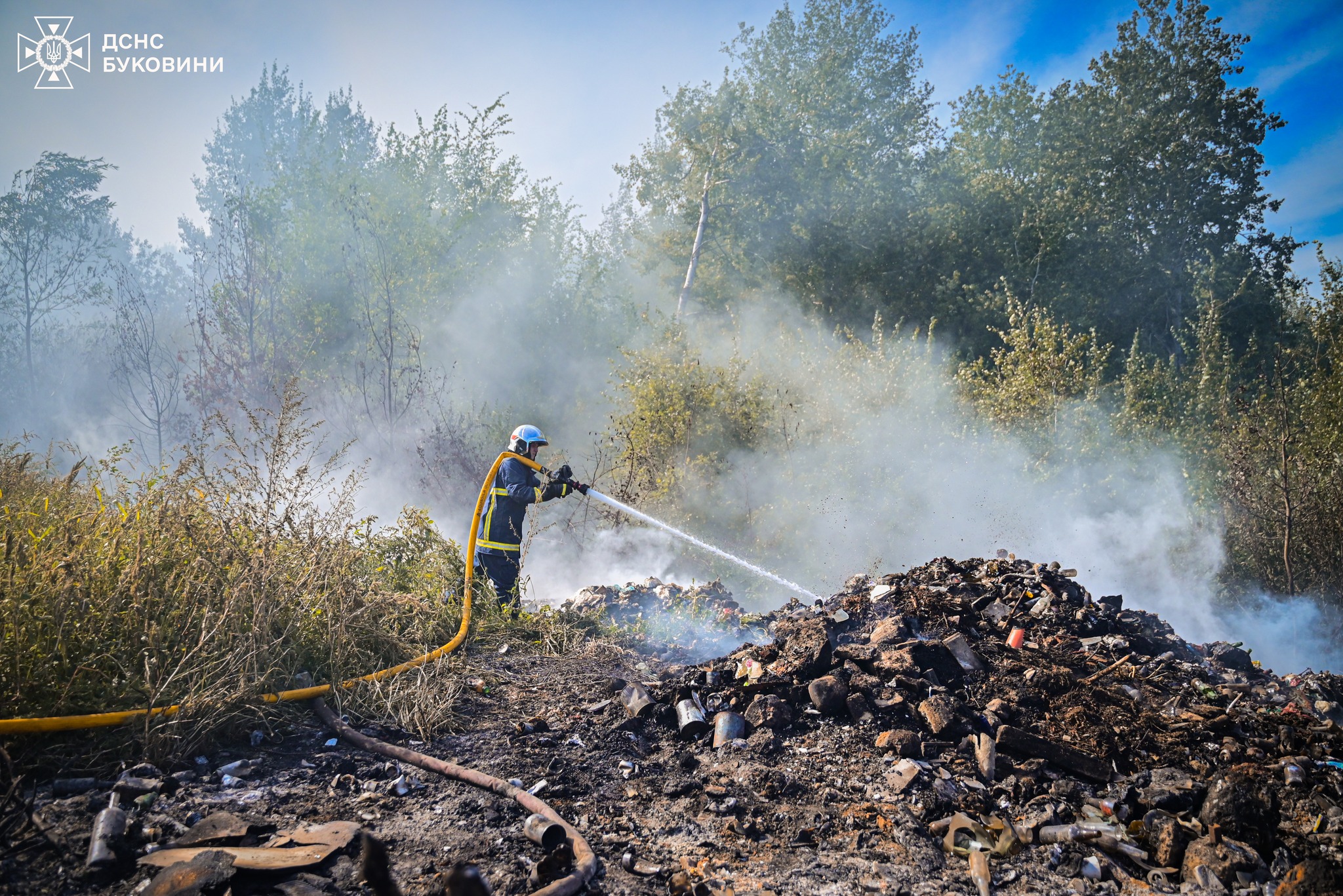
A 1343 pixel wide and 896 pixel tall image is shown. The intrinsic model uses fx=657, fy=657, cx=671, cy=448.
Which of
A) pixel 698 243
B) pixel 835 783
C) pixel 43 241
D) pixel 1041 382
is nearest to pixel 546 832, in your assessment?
pixel 835 783

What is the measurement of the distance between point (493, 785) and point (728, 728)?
1.61m

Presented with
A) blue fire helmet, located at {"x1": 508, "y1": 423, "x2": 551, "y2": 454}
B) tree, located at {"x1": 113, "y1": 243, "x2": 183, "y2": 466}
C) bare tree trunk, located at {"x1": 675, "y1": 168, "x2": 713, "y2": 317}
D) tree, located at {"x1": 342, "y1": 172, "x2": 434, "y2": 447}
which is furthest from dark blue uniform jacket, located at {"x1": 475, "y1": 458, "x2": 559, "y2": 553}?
bare tree trunk, located at {"x1": 675, "y1": 168, "x2": 713, "y2": 317}

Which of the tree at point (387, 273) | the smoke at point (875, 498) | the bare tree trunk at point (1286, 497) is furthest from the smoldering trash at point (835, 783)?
the tree at point (387, 273)

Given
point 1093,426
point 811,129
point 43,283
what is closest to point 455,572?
point 1093,426

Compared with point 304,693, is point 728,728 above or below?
below

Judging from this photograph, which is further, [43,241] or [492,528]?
[43,241]

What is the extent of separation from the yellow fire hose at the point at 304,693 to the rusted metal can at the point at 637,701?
1.49 metres

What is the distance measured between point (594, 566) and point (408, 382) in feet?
26.2

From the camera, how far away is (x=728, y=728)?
438cm

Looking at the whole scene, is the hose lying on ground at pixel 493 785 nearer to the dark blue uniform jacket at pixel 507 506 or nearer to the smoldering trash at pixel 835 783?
the smoldering trash at pixel 835 783

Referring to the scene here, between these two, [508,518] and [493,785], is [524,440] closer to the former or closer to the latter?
[508,518]

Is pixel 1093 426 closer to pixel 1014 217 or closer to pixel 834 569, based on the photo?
pixel 834 569

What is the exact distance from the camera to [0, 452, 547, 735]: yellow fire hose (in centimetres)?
298

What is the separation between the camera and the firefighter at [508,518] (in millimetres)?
6918
